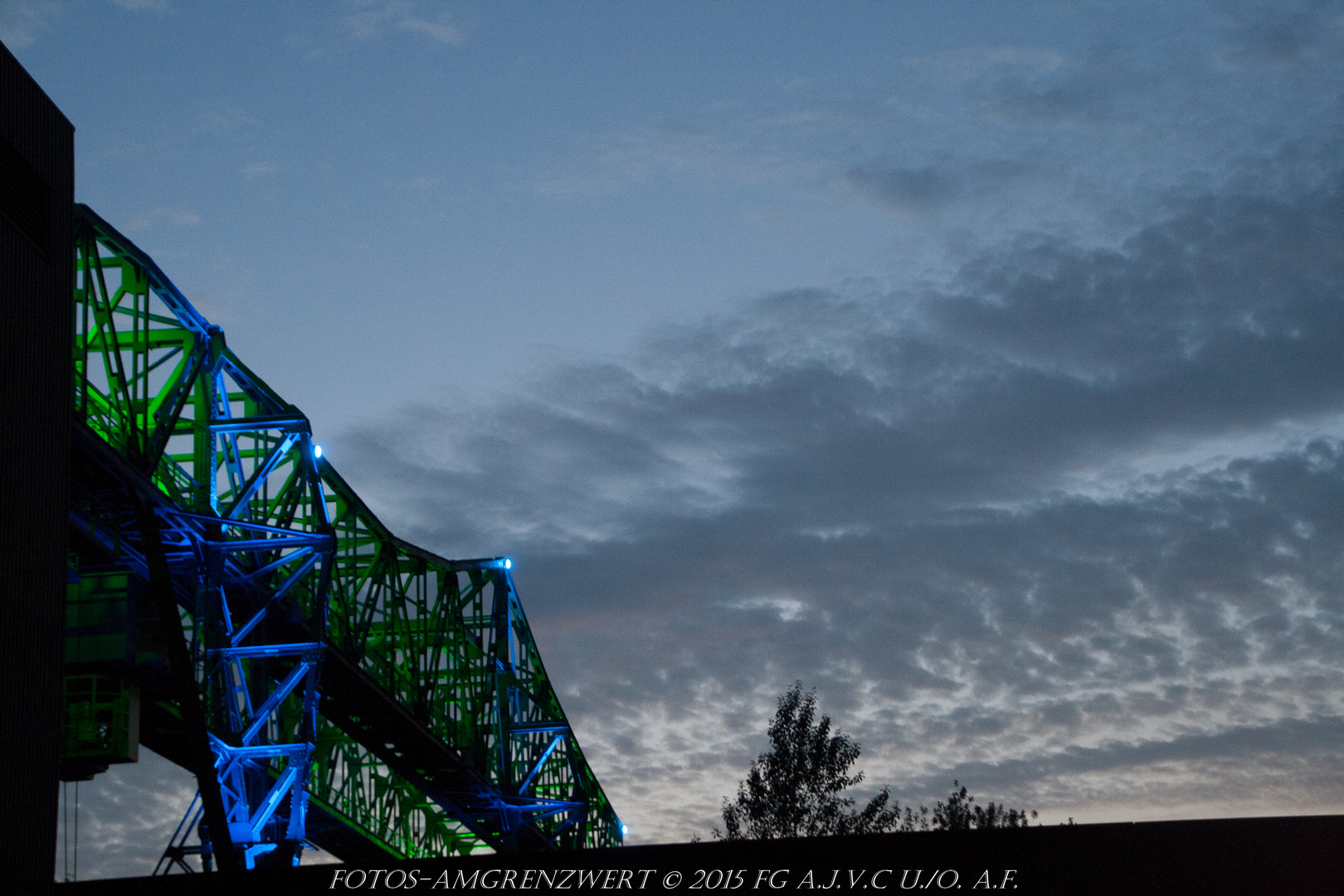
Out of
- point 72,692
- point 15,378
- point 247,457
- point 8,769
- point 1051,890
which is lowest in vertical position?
point 1051,890

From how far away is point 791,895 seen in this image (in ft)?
71.2

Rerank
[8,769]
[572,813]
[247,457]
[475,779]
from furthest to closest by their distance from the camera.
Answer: [572,813], [475,779], [247,457], [8,769]

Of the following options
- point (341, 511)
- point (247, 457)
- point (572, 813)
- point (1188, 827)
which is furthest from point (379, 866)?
point (572, 813)

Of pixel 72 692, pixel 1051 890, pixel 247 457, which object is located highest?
pixel 247 457

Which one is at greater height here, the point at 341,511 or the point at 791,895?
the point at 341,511

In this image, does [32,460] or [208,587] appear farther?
[208,587]

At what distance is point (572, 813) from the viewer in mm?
63375

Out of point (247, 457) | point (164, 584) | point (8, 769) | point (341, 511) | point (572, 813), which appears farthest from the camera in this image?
point (572, 813)

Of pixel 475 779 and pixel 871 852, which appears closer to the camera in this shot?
pixel 871 852

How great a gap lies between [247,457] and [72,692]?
28.0ft

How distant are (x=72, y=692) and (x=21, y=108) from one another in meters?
10.4

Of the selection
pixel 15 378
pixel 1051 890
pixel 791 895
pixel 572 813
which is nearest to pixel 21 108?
pixel 15 378

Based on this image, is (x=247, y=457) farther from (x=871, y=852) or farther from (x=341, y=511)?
(x=871, y=852)

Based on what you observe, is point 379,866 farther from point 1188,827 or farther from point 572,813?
point 572,813
